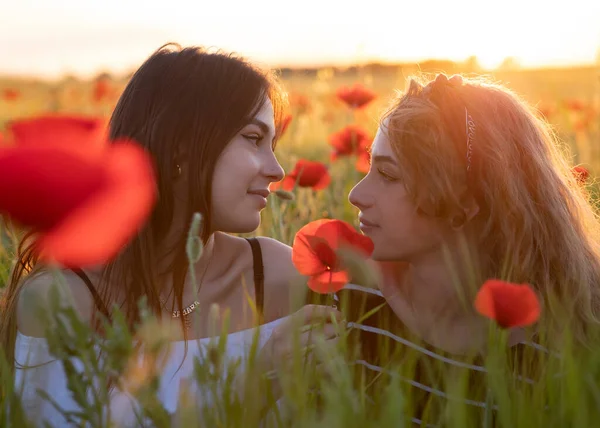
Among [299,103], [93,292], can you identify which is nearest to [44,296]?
[93,292]

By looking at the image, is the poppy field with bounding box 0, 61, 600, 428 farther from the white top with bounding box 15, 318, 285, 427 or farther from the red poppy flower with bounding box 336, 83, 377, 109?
the red poppy flower with bounding box 336, 83, 377, 109


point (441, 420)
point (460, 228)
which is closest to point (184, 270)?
point (460, 228)

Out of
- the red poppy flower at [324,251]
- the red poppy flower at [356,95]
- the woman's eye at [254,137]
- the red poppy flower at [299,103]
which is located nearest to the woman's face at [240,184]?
the woman's eye at [254,137]

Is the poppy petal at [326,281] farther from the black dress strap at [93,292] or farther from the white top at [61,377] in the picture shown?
the black dress strap at [93,292]

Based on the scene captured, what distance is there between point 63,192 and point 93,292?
836mm

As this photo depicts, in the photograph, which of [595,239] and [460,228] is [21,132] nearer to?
[460,228]

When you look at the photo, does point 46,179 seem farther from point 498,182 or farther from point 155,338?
point 498,182

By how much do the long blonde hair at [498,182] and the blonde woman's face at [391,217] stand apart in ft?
0.07

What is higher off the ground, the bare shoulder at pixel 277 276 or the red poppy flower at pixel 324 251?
the red poppy flower at pixel 324 251

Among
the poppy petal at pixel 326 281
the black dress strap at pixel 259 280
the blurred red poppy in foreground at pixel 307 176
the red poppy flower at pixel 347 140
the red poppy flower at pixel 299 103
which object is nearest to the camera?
the poppy petal at pixel 326 281

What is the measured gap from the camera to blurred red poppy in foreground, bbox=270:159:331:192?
176cm

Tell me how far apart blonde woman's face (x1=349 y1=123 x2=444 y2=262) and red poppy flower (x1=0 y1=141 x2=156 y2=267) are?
658 millimetres

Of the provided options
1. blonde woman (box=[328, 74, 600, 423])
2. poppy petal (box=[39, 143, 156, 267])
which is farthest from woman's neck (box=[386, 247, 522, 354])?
poppy petal (box=[39, 143, 156, 267])

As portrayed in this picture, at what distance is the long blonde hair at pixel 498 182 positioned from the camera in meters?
1.25
